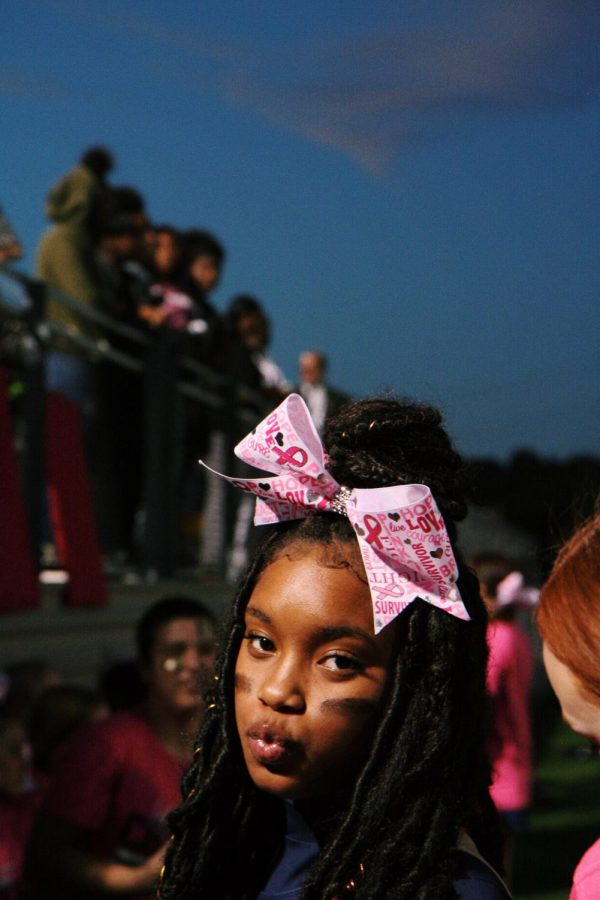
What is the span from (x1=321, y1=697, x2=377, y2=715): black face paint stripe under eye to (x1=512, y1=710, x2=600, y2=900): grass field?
3950 mm

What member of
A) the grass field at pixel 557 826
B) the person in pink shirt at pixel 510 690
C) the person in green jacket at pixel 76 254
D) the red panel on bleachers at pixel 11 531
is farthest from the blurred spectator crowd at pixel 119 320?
the grass field at pixel 557 826

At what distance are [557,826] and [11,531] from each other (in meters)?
5.26

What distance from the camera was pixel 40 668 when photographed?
16.6 ft

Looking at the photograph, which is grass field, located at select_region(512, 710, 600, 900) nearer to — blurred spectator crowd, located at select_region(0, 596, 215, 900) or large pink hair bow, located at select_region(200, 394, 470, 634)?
blurred spectator crowd, located at select_region(0, 596, 215, 900)

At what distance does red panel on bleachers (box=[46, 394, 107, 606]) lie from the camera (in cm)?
613

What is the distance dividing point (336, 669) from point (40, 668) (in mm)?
3378

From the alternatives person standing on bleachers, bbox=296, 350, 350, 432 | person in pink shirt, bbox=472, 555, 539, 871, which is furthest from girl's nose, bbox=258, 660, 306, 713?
person standing on bleachers, bbox=296, 350, 350, 432

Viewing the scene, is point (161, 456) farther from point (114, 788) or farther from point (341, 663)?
point (341, 663)

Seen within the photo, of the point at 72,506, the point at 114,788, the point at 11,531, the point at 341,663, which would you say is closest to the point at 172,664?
the point at 114,788

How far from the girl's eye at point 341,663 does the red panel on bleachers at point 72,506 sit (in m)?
4.34

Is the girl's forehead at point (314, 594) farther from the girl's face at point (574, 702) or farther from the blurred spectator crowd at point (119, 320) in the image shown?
the blurred spectator crowd at point (119, 320)

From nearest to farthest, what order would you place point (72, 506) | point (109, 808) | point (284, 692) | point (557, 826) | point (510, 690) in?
point (284, 692), point (109, 808), point (72, 506), point (510, 690), point (557, 826)

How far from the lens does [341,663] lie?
1.86 metres

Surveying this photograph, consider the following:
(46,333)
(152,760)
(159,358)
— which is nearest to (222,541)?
(159,358)
